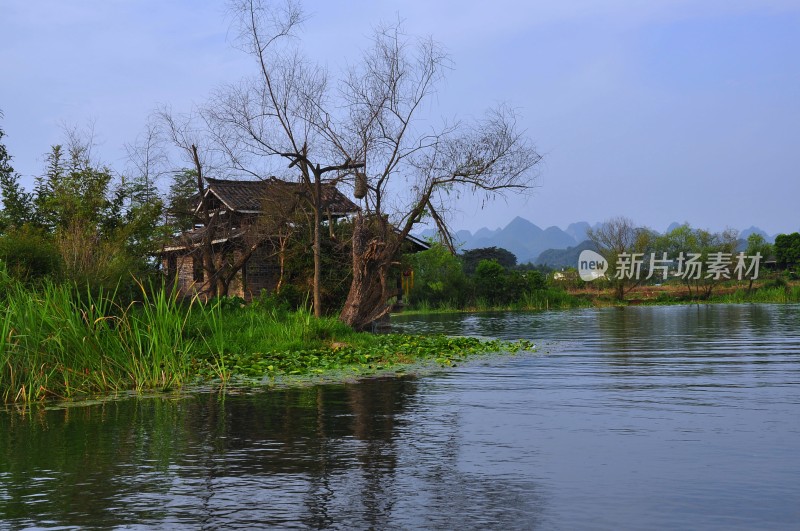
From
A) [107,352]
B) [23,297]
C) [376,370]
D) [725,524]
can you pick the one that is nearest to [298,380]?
[376,370]

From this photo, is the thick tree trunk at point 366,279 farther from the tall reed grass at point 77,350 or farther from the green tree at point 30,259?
the tall reed grass at point 77,350

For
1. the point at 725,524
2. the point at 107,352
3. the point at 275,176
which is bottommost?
the point at 725,524

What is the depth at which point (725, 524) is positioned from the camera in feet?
17.8

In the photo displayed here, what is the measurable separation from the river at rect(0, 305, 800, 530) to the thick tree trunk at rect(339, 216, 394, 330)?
981 cm

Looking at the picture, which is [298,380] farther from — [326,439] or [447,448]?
[447,448]

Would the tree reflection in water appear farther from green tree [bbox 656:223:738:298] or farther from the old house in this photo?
green tree [bbox 656:223:738:298]

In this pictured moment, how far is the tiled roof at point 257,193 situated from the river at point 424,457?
578 inches

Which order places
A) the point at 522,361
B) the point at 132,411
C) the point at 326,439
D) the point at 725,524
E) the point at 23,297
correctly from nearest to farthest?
the point at 725,524
the point at 326,439
the point at 132,411
the point at 23,297
the point at 522,361

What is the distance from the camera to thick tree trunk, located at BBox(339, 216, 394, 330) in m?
23.2

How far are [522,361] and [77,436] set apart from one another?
10065mm

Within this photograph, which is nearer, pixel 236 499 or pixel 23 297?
pixel 236 499

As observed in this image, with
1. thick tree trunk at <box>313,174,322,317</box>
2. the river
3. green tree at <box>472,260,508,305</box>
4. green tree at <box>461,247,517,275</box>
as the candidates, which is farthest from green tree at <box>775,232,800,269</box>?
the river

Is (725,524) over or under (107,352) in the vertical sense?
under

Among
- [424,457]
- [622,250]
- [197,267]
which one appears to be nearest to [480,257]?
[622,250]
